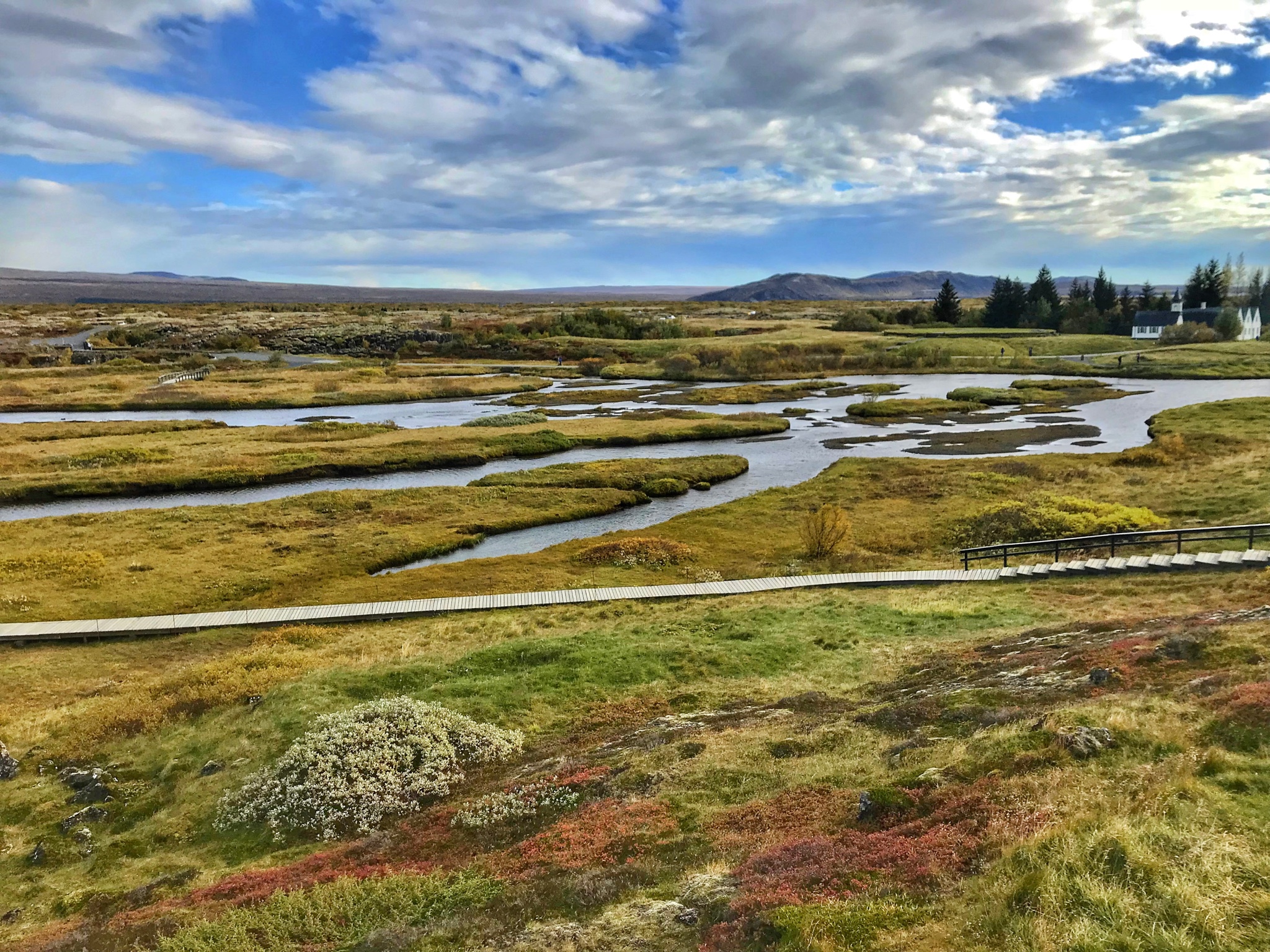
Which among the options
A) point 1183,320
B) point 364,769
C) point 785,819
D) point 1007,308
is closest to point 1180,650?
point 785,819

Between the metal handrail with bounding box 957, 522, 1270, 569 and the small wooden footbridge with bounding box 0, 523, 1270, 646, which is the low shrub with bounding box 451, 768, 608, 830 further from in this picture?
the metal handrail with bounding box 957, 522, 1270, 569

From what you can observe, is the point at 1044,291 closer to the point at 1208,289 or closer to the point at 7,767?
the point at 1208,289

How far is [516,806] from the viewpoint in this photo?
17.1 metres

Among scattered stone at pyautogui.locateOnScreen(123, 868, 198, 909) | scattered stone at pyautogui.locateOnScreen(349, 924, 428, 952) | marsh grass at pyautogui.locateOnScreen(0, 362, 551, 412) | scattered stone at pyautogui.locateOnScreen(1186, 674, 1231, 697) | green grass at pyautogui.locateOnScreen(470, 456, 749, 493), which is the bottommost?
scattered stone at pyautogui.locateOnScreen(123, 868, 198, 909)

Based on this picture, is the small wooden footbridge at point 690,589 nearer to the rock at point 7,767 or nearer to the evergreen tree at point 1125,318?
the rock at point 7,767

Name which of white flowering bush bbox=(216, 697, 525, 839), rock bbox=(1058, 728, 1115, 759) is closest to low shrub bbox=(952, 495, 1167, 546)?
rock bbox=(1058, 728, 1115, 759)

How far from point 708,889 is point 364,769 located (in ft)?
36.1

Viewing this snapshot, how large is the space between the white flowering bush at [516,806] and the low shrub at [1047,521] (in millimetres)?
34919

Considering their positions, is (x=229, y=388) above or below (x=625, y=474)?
above

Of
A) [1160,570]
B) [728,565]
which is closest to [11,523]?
[728,565]

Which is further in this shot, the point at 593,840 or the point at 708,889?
the point at 593,840

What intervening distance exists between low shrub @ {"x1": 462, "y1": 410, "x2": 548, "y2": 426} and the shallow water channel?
4427 mm

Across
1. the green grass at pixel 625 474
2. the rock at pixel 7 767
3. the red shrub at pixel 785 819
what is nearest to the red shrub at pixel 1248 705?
the red shrub at pixel 785 819

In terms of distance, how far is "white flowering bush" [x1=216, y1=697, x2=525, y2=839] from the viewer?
1817cm
